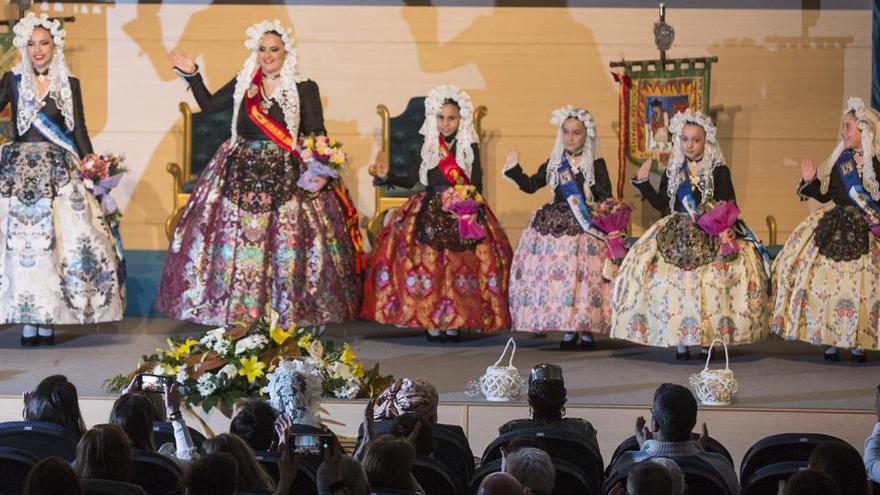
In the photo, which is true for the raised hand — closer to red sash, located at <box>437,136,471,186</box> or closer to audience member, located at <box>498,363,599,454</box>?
red sash, located at <box>437,136,471,186</box>

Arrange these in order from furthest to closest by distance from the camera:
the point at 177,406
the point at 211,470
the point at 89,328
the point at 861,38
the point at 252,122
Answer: the point at 861,38 < the point at 89,328 < the point at 252,122 < the point at 177,406 < the point at 211,470

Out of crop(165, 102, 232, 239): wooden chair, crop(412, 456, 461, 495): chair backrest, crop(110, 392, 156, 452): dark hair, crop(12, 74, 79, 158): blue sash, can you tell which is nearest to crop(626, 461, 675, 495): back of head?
crop(412, 456, 461, 495): chair backrest

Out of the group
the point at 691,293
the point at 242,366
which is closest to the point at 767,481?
the point at 242,366

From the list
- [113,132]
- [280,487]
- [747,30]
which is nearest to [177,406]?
[280,487]

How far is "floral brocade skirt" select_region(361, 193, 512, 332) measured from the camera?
336 inches

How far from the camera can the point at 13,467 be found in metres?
4.21

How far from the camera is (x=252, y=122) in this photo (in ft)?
27.2

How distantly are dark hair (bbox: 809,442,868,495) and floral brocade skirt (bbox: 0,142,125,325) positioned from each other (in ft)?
17.2

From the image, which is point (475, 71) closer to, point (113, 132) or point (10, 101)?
point (113, 132)

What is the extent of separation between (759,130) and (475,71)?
1915mm

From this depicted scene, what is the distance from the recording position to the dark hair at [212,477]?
3566mm

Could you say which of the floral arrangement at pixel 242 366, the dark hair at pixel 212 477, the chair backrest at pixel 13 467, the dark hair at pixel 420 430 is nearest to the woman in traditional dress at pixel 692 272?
the floral arrangement at pixel 242 366

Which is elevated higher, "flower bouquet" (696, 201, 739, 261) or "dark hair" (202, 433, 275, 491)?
"flower bouquet" (696, 201, 739, 261)

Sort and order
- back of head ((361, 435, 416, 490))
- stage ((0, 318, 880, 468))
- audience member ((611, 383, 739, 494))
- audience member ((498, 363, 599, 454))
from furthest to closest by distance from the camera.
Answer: stage ((0, 318, 880, 468)) → audience member ((498, 363, 599, 454)) → audience member ((611, 383, 739, 494)) → back of head ((361, 435, 416, 490))
